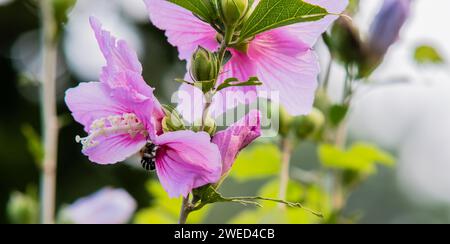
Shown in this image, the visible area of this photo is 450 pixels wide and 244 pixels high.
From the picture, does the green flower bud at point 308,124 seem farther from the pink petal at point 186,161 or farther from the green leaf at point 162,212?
the pink petal at point 186,161

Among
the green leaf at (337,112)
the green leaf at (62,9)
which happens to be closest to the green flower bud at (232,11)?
the green leaf at (337,112)

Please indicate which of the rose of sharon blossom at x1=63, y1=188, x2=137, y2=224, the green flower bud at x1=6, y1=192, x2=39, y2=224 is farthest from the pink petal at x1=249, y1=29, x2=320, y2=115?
the green flower bud at x1=6, y1=192, x2=39, y2=224

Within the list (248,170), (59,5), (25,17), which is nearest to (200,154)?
(248,170)

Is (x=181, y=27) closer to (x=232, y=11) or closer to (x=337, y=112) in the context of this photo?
(x=232, y=11)

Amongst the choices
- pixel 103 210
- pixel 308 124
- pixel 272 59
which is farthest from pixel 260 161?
pixel 272 59

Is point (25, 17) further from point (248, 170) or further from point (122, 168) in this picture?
point (248, 170)
